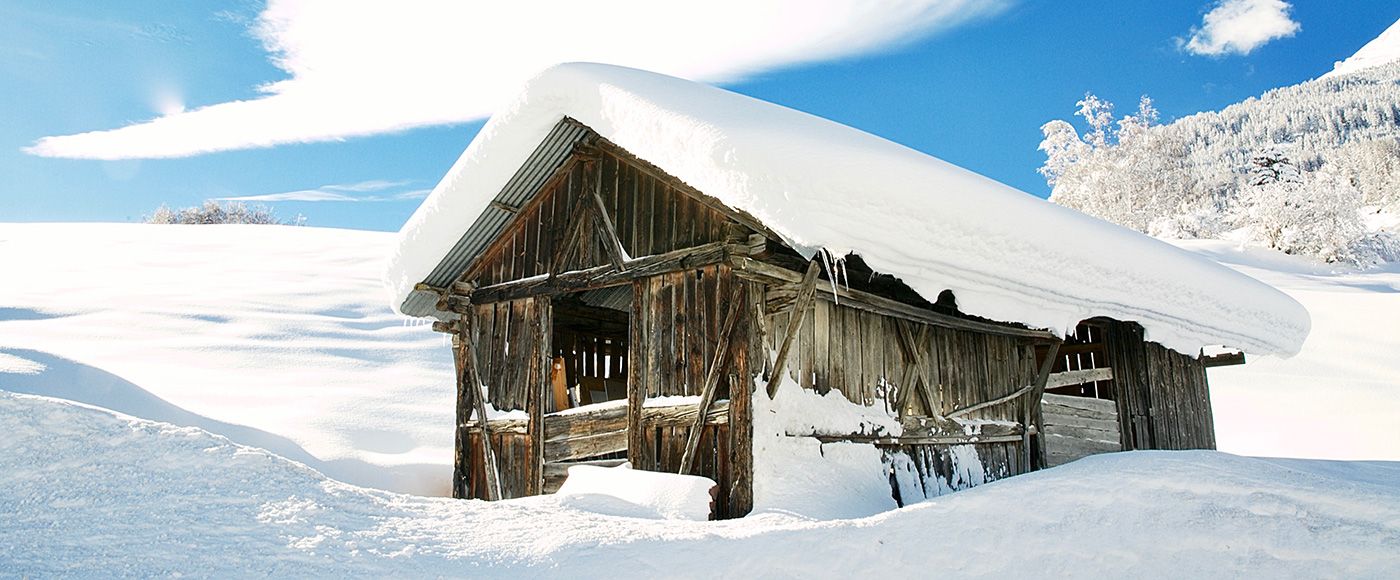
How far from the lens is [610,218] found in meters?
9.47

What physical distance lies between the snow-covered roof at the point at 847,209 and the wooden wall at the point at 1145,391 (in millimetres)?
1377

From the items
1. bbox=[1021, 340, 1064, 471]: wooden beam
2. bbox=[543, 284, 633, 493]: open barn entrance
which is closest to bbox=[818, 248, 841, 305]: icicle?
bbox=[543, 284, 633, 493]: open barn entrance

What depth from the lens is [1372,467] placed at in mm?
8211

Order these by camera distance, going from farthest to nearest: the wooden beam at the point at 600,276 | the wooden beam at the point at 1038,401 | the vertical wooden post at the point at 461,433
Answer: the wooden beam at the point at 1038,401
the vertical wooden post at the point at 461,433
the wooden beam at the point at 600,276

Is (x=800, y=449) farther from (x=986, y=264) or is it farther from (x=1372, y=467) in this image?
(x=1372, y=467)

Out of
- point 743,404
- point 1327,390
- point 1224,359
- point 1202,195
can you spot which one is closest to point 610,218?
point 743,404

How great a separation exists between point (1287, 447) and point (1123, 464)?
12340mm

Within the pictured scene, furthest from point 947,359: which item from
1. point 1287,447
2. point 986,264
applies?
point 1287,447

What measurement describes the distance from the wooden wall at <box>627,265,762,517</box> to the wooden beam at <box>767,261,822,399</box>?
253 mm

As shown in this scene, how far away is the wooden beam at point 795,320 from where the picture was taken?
26.2 ft

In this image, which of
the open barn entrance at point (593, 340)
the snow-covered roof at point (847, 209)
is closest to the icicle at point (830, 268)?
the snow-covered roof at point (847, 209)

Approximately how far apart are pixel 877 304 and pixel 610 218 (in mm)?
2882

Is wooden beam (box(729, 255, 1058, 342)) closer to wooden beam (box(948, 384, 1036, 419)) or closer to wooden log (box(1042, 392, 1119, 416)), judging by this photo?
wooden beam (box(948, 384, 1036, 419))

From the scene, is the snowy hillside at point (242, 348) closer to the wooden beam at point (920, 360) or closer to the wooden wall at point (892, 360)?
the wooden wall at point (892, 360)
